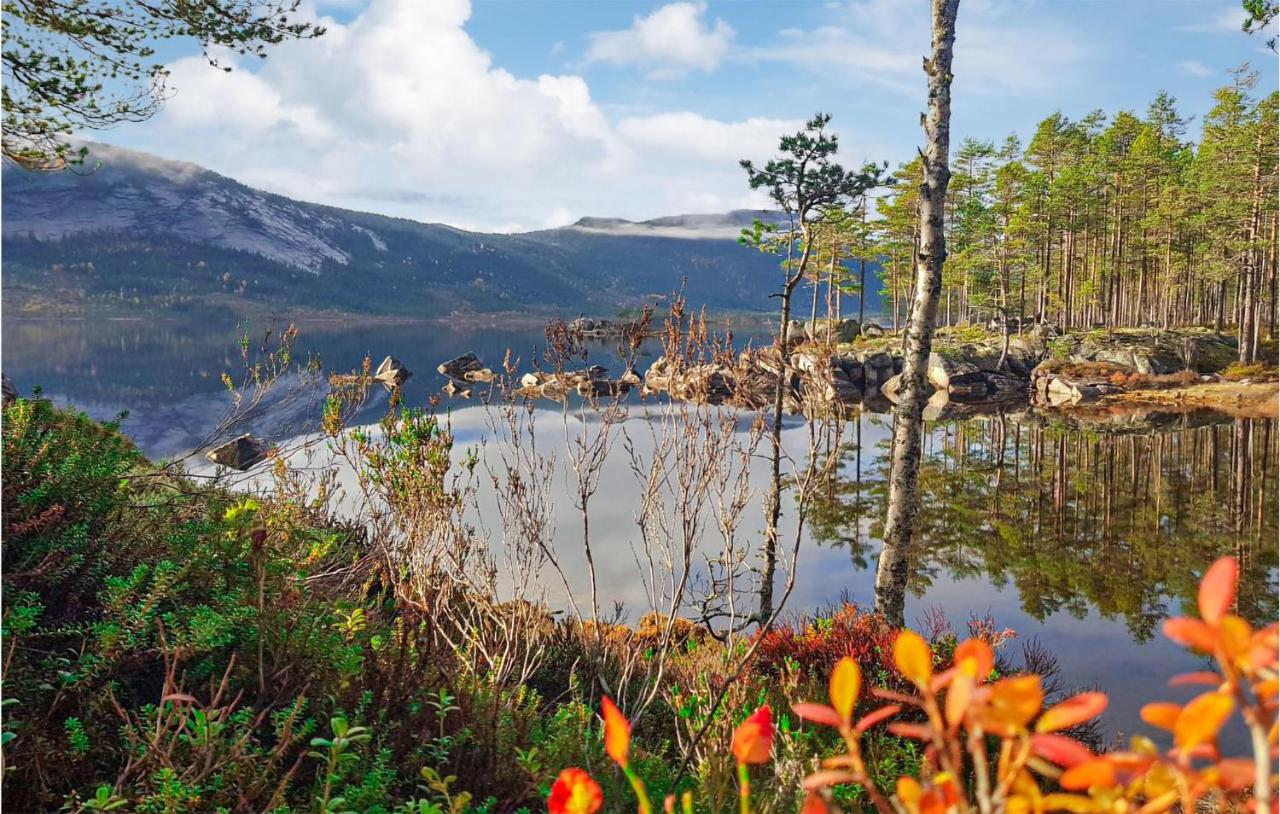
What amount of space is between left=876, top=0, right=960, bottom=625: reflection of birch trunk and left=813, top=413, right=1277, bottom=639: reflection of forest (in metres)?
0.09

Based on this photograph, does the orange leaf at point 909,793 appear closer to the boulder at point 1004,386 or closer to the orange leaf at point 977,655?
the orange leaf at point 977,655

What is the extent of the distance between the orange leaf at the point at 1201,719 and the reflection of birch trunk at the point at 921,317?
6.63m

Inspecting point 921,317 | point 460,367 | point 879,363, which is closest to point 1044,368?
point 879,363

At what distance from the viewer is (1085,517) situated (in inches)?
555

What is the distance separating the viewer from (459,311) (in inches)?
5906

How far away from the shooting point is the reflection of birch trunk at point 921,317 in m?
7.08

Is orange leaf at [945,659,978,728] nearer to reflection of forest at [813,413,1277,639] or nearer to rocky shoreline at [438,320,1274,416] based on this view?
reflection of forest at [813,413,1277,639]

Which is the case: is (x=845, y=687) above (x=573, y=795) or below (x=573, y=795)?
above

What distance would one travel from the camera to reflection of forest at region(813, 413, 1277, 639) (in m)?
10.5

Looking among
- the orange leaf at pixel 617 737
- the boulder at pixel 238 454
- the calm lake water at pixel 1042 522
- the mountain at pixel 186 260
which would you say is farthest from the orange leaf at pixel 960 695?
the mountain at pixel 186 260

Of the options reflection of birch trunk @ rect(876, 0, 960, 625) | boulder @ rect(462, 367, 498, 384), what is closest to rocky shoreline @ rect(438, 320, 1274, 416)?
boulder @ rect(462, 367, 498, 384)

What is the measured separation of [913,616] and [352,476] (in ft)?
32.9

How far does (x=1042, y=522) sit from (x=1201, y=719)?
15001 mm

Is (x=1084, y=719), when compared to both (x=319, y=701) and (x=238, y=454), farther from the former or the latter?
(x=238, y=454)
